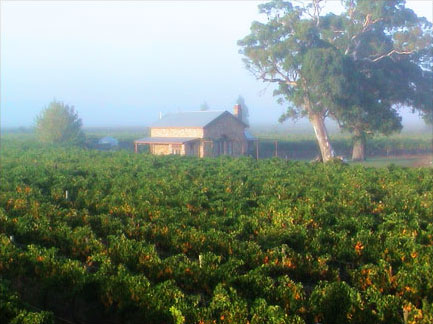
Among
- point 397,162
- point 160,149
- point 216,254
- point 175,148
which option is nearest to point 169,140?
point 175,148

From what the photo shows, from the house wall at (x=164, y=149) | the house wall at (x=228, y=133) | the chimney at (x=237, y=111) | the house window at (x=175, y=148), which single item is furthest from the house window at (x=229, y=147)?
the house window at (x=175, y=148)

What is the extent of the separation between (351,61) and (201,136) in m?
15.8

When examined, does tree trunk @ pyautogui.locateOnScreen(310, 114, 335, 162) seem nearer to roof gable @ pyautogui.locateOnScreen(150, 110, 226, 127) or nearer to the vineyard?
roof gable @ pyautogui.locateOnScreen(150, 110, 226, 127)

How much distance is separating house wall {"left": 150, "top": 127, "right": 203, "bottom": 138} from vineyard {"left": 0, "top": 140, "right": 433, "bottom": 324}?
23.7m

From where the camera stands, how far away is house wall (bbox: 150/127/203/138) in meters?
45.1

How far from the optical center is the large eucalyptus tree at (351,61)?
138 feet

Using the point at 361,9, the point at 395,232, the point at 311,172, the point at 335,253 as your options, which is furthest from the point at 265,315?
the point at 361,9

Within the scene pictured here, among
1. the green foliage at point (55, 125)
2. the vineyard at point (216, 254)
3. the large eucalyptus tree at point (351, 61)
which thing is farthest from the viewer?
the green foliage at point (55, 125)

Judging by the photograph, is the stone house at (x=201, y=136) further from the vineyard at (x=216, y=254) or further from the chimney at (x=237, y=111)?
the vineyard at (x=216, y=254)

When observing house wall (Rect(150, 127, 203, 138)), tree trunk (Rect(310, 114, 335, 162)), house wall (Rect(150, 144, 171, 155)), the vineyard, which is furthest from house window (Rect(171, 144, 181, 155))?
the vineyard

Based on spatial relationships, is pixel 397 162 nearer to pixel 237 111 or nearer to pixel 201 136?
pixel 237 111

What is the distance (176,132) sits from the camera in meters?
47.3

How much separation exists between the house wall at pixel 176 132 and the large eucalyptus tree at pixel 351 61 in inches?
347

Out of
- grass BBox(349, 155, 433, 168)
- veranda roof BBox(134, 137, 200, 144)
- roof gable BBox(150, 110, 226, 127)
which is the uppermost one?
roof gable BBox(150, 110, 226, 127)
